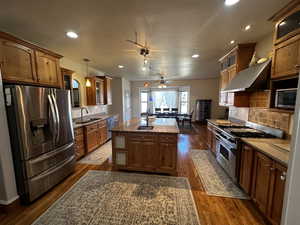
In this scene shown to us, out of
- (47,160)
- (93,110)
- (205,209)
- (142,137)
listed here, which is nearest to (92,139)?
(47,160)

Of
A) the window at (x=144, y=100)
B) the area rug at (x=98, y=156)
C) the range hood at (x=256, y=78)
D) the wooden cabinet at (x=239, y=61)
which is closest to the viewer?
the range hood at (x=256, y=78)

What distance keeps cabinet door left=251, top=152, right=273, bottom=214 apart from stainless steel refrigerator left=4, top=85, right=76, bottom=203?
3157 mm

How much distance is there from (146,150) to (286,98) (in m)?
2.36

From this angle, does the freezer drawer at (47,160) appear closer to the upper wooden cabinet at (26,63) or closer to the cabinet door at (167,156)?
the upper wooden cabinet at (26,63)

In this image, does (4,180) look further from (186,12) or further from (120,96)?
(120,96)

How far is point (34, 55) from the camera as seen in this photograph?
2227 millimetres

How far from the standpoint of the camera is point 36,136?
6.56 ft

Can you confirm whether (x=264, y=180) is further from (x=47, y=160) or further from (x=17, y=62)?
(x=17, y=62)

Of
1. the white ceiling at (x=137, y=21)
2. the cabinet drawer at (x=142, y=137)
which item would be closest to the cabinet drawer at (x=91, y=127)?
the cabinet drawer at (x=142, y=137)

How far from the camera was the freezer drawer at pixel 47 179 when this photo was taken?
1942mm

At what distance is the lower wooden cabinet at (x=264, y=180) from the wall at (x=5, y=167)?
3.36 meters

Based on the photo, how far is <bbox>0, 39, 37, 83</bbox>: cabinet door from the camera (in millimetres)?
1813

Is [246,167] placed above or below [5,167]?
below

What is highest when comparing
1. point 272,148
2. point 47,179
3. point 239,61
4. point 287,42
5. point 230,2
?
point 230,2
